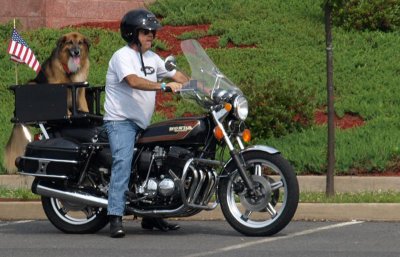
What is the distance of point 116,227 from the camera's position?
35.2 ft

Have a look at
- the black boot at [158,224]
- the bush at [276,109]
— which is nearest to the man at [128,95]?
the black boot at [158,224]

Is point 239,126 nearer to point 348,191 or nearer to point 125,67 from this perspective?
point 125,67

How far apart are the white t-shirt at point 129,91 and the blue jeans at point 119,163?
0.13m

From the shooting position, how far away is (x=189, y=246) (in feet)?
33.2

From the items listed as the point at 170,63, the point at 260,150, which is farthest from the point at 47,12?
the point at 260,150

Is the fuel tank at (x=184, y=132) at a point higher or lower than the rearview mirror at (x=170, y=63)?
lower

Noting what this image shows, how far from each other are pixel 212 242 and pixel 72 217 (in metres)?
1.62

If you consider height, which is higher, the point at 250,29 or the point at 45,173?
the point at 250,29

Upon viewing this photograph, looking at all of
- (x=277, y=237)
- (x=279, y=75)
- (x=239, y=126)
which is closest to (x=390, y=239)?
(x=277, y=237)

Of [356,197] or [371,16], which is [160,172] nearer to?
[356,197]

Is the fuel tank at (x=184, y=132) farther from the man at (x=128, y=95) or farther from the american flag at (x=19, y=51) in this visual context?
the american flag at (x=19, y=51)

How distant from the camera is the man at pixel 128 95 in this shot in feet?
35.0

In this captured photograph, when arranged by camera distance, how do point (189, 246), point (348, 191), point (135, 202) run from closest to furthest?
point (189, 246)
point (135, 202)
point (348, 191)

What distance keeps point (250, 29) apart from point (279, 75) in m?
3.11
